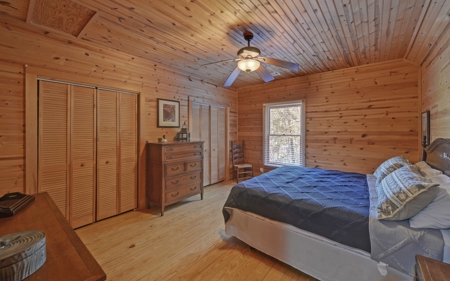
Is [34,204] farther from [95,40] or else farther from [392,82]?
[392,82]

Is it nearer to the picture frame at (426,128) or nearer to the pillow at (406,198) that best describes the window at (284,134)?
the picture frame at (426,128)

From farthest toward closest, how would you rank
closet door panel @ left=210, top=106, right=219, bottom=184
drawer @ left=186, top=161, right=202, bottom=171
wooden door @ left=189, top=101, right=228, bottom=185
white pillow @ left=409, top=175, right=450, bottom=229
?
closet door panel @ left=210, top=106, right=219, bottom=184
wooden door @ left=189, top=101, right=228, bottom=185
drawer @ left=186, top=161, right=202, bottom=171
white pillow @ left=409, top=175, right=450, bottom=229

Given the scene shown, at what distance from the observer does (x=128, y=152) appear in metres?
A: 3.24

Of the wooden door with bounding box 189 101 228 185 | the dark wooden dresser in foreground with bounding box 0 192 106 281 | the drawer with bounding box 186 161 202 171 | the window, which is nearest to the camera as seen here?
the dark wooden dresser in foreground with bounding box 0 192 106 281

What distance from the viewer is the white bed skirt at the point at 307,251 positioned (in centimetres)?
157

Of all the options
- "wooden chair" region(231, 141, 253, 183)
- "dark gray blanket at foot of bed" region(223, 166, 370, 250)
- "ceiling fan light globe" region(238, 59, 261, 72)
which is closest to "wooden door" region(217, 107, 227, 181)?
"wooden chair" region(231, 141, 253, 183)

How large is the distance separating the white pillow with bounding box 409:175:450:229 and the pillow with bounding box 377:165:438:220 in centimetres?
3

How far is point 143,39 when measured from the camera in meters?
2.68

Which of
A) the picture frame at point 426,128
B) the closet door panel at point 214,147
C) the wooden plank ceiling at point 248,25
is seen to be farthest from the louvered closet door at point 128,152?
the picture frame at point 426,128

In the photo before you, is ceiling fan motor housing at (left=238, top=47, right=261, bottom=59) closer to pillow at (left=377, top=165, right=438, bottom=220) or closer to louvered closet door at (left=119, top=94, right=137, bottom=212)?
pillow at (left=377, top=165, right=438, bottom=220)

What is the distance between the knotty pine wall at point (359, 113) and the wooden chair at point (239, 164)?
150cm

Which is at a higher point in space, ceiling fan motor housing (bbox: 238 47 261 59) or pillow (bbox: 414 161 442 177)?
ceiling fan motor housing (bbox: 238 47 261 59)

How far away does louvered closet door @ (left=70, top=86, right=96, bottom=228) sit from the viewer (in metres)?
2.67

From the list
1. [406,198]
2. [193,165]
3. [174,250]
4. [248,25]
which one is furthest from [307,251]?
[248,25]
